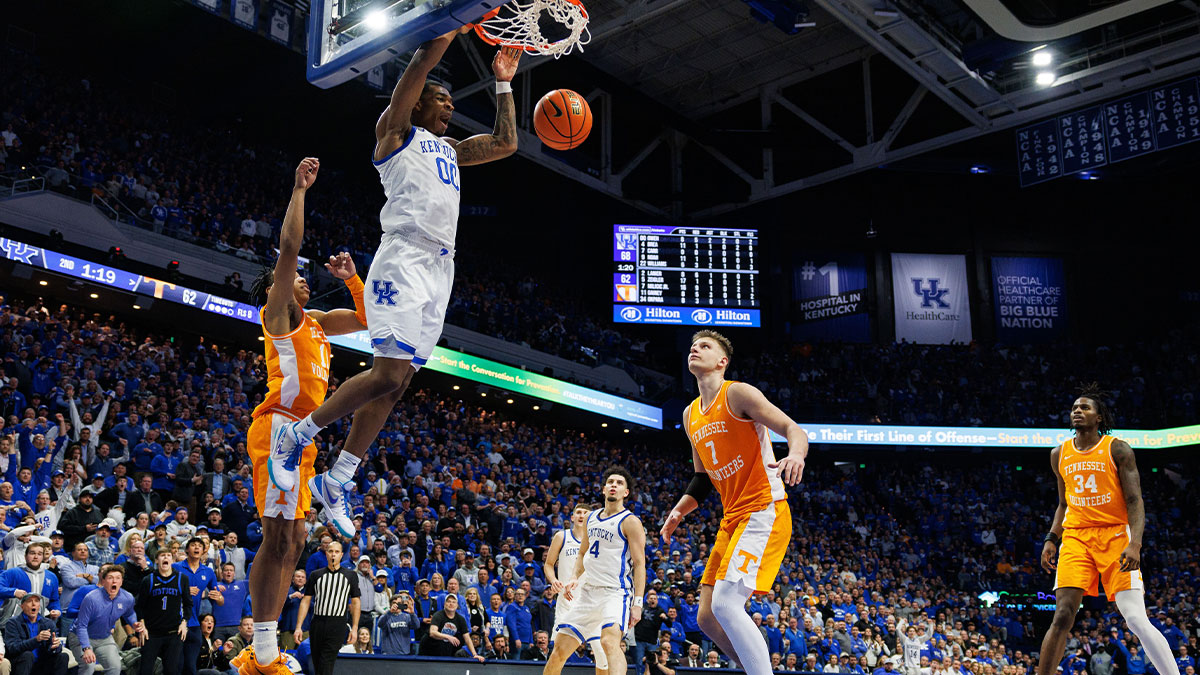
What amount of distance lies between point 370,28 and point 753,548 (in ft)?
15.0

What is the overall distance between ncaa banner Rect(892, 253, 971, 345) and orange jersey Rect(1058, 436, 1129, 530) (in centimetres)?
2735

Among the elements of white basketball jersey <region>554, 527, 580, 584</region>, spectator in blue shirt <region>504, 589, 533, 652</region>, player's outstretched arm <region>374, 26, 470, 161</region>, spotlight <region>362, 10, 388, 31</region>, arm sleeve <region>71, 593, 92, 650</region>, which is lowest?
spectator in blue shirt <region>504, 589, 533, 652</region>

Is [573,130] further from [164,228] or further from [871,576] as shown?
[871,576]

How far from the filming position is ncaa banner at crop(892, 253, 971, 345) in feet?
111

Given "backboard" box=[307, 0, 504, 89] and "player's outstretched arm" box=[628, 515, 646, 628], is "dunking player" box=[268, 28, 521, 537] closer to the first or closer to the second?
"backboard" box=[307, 0, 504, 89]

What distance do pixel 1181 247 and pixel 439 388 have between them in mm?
25681

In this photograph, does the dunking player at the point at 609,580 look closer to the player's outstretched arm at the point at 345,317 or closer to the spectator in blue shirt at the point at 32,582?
the player's outstretched arm at the point at 345,317

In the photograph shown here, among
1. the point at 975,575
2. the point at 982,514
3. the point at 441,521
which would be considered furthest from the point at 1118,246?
the point at 441,521

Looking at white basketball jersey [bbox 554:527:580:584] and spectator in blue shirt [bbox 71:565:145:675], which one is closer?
spectator in blue shirt [bbox 71:565:145:675]

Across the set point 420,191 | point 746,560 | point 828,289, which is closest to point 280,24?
point 420,191

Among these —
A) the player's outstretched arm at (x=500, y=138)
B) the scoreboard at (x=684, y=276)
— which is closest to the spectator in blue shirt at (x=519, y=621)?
the player's outstretched arm at (x=500, y=138)

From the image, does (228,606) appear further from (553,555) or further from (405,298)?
(405,298)

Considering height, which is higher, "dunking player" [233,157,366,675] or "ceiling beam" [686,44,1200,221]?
"ceiling beam" [686,44,1200,221]

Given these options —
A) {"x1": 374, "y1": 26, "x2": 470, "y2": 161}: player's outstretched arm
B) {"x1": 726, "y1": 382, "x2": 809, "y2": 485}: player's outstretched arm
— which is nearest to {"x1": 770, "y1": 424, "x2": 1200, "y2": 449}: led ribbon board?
{"x1": 726, "y1": 382, "x2": 809, "y2": 485}: player's outstretched arm
